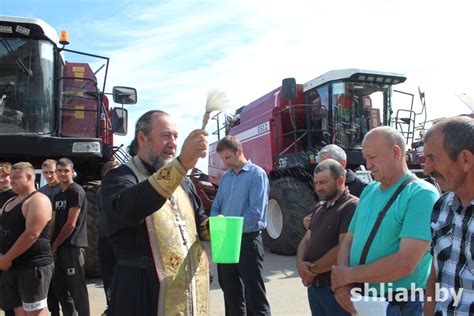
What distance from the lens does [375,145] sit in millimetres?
2756

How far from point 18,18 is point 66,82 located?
1116 mm

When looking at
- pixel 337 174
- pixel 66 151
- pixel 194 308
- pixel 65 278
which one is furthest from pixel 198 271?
pixel 66 151

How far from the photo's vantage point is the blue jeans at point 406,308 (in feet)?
8.39

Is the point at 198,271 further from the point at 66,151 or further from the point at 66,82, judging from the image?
the point at 66,82

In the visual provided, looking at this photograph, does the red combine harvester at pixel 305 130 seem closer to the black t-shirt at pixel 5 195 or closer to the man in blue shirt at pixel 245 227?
the man in blue shirt at pixel 245 227

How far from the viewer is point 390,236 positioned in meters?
2.56

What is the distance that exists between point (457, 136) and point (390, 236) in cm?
68

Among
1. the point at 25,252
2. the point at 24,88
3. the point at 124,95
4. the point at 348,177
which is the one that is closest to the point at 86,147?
the point at 124,95

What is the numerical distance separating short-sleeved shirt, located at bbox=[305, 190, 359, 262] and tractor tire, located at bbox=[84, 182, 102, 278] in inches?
147

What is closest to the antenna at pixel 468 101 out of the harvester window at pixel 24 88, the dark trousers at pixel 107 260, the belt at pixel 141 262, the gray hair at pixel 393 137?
the gray hair at pixel 393 137

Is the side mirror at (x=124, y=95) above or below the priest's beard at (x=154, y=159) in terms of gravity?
above

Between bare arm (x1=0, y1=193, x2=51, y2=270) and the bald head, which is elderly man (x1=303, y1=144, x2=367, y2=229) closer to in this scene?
the bald head

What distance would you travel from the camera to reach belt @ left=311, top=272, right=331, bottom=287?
3.31 meters

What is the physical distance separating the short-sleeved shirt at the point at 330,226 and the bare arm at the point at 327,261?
37 mm
